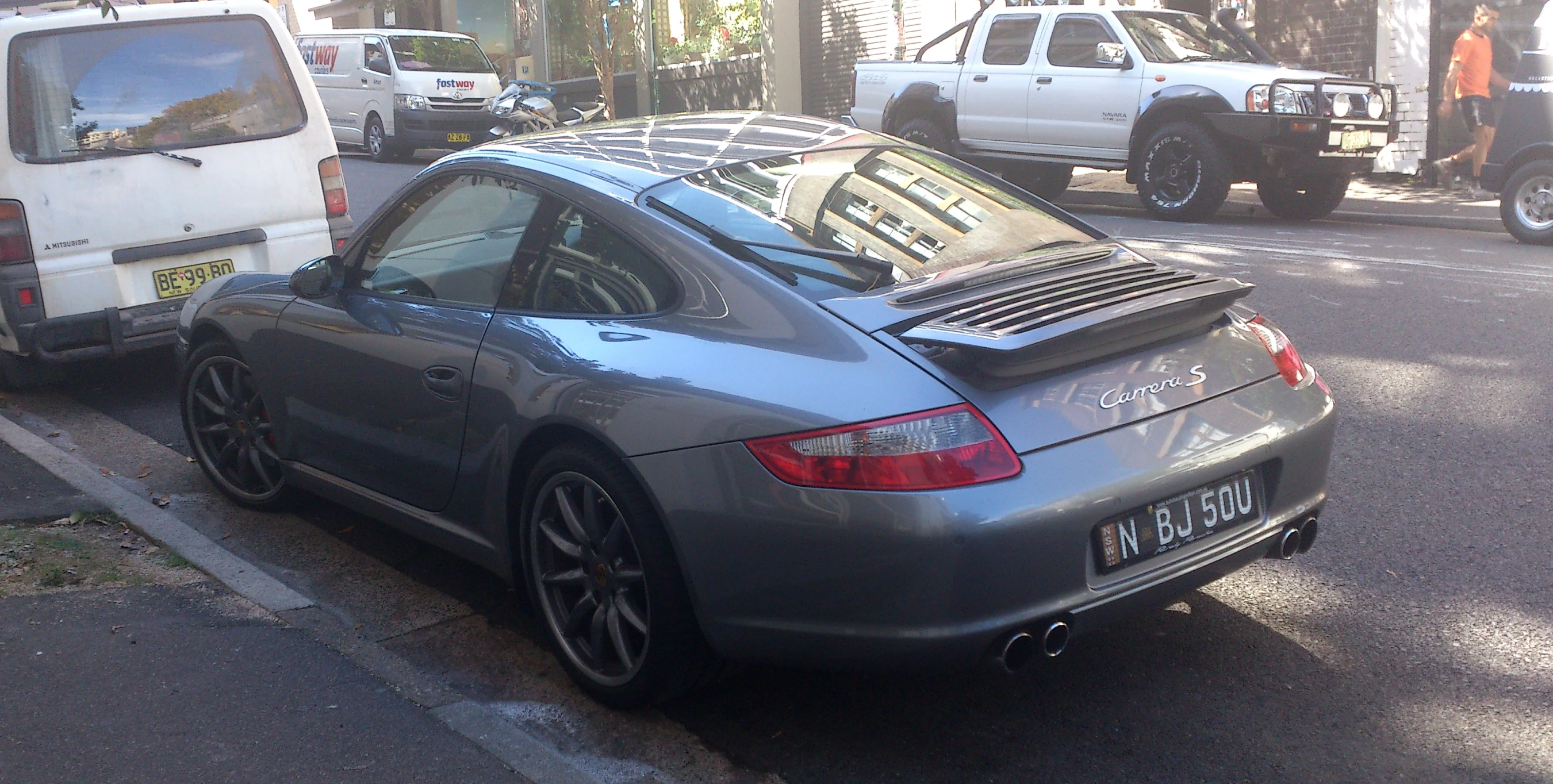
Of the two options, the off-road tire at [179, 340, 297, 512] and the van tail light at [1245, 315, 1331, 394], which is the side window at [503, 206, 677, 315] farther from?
the off-road tire at [179, 340, 297, 512]

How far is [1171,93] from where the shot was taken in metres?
12.6

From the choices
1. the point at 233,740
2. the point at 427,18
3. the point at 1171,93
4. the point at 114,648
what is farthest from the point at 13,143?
the point at 427,18

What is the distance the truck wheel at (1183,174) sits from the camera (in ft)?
40.2

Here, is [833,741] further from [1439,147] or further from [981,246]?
[1439,147]

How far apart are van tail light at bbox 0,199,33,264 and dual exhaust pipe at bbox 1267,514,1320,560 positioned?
589 cm

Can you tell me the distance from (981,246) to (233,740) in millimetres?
2325

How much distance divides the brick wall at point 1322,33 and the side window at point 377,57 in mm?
13533

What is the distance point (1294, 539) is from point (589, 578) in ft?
5.96

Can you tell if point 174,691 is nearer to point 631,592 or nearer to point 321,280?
point 631,592

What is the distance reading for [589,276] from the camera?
12.3ft

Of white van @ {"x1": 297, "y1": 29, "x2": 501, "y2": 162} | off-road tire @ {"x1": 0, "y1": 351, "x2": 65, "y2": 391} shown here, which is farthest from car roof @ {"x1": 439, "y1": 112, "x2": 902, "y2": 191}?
white van @ {"x1": 297, "y1": 29, "x2": 501, "y2": 162}

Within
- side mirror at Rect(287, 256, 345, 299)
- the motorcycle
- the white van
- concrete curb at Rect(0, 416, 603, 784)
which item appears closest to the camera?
concrete curb at Rect(0, 416, 603, 784)

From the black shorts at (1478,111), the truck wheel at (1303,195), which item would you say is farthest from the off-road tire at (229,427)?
the black shorts at (1478,111)

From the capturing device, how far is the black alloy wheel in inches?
203
